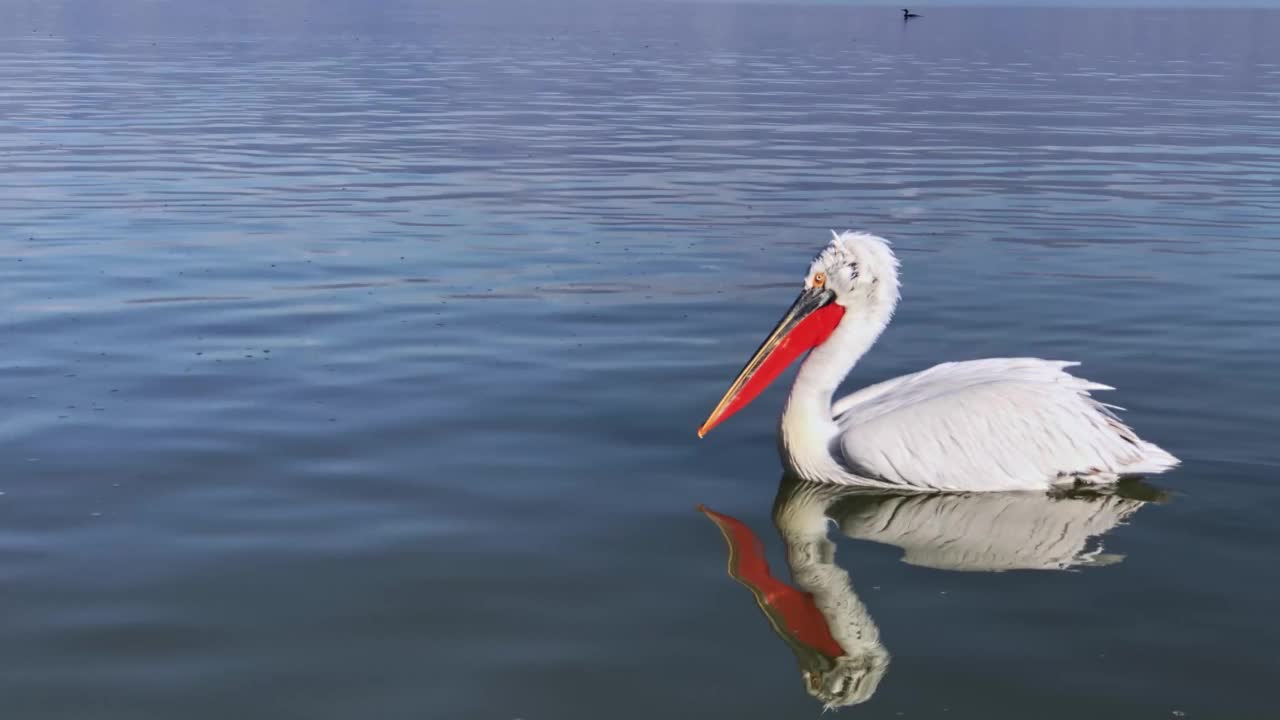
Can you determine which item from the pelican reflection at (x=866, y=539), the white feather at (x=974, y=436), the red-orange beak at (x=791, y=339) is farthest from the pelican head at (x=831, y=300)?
the pelican reflection at (x=866, y=539)

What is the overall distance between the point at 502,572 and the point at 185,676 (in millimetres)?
1535

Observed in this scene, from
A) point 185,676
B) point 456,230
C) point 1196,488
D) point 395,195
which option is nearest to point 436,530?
point 185,676

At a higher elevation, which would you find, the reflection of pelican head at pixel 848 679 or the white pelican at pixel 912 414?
the white pelican at pixel 912 414

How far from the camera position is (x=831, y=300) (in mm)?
8672

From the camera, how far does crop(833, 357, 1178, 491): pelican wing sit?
785cm

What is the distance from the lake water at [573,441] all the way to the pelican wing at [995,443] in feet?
0.55

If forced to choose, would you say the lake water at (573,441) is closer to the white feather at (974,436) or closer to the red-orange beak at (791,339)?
the white feather at (974,436)

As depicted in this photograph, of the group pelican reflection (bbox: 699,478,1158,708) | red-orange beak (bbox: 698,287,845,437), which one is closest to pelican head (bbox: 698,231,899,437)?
red-orange beak (bbox: 698,287,845,437)

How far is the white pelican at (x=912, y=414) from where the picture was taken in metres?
7.86

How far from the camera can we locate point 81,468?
27.1ft

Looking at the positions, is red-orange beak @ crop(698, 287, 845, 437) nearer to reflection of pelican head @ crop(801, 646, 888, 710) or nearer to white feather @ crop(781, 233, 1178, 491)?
white feather @ crop(781, 233, 1178, 491)

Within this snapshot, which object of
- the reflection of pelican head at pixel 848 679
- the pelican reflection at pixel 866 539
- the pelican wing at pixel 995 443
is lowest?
the pelican reflection at pixel 866 539

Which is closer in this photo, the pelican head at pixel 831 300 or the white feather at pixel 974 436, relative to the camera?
the white feather at pixel 974 436

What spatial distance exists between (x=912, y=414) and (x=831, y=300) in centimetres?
102
